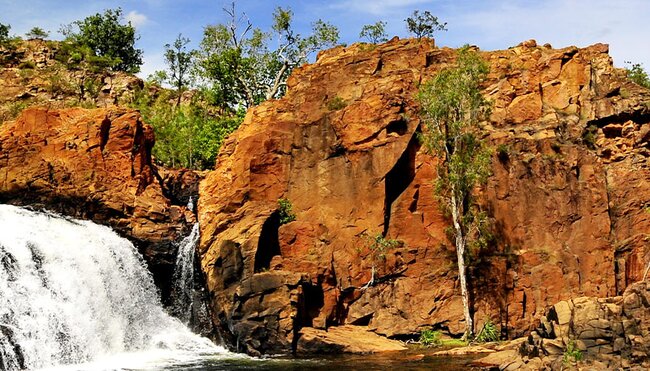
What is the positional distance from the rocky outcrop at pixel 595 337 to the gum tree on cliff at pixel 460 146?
9.93 meters

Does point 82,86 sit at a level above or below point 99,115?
above

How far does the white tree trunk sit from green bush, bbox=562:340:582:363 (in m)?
11.2

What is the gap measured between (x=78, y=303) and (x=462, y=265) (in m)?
20.5

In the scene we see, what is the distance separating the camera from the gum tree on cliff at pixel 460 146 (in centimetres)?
3669

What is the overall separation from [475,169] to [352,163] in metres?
7.44

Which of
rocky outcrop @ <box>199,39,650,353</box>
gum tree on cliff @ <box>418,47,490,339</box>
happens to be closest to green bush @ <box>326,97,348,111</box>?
rocky outcrop @ <box>199,39,650,353</box>

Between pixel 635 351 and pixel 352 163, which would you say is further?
pixel 352 163

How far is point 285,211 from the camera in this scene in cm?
4000

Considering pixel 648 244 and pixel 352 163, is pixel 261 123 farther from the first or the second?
pixel 648 244

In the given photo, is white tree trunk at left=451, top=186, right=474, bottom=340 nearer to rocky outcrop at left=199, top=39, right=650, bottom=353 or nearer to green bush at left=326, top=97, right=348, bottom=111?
rocky outcrop at left=199, top=39, right=650, bottom=353

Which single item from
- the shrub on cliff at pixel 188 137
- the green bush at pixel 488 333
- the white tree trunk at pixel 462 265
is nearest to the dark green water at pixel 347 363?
the white tree trunk at pixel 462 265

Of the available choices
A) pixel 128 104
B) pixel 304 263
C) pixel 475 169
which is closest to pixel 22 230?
pixel 304 263

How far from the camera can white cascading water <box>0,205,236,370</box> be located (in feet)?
98.7

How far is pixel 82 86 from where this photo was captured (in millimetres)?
74625
